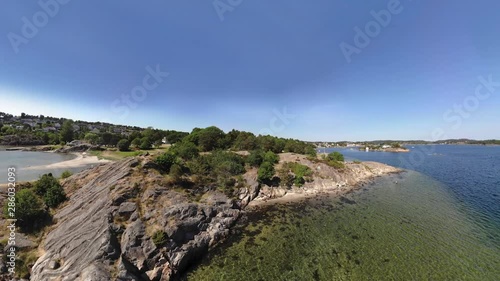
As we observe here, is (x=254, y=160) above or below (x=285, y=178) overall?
above

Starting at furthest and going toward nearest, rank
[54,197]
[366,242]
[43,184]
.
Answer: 1. [43,184]
2. [54,197]
3. [366,242]

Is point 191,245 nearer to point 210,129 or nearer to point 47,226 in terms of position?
point 47,226

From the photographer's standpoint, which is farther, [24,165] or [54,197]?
[24,165]

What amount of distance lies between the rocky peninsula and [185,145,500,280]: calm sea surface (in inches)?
138

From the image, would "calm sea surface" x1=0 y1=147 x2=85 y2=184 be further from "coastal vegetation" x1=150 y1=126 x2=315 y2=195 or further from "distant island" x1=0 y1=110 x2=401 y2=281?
"coastal vegetation" x1=150 y1=126 x2=315 y2=195

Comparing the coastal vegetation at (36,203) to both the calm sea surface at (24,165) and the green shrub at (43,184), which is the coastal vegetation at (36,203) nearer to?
the green shrub at (43,184)

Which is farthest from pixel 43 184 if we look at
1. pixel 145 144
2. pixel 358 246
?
pixel 145 144

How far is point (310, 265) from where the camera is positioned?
21.0m

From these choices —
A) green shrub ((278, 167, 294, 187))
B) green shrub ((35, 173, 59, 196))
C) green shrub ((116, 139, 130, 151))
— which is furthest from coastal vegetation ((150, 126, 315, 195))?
green shrub ((116, 139, 130, 151))

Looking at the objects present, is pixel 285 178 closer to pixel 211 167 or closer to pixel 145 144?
pixel 211 167

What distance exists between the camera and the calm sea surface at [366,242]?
20.0 meters

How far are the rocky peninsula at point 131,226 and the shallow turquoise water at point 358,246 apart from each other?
11.4 ft

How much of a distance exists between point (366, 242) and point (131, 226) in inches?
1070

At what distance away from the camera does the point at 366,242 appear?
25.0m
